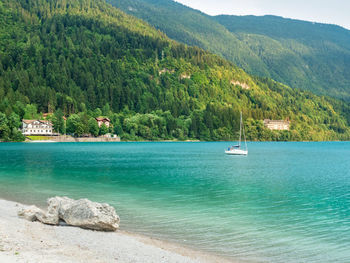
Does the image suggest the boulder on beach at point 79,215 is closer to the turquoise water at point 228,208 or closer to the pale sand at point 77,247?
the pale sand at point 77,247

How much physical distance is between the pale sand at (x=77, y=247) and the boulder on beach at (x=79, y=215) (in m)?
0.45

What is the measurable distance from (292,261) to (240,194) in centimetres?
2160

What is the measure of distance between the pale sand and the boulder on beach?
0.45 metres

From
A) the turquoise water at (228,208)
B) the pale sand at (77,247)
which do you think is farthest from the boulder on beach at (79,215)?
the turquoise water at (228,208)

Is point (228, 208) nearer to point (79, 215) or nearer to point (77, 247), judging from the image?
point (79, 215)

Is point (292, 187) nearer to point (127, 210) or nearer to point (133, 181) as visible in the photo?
point (133, 181)

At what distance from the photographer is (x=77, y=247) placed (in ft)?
58.4

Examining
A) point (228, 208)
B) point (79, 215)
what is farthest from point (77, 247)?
point (228, 208)

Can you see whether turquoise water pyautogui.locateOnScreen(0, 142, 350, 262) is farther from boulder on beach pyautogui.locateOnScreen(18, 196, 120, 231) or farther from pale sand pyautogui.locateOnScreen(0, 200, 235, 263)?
boulder on beach pyautogui.locateOnScreen(18, 196, 120, 231)

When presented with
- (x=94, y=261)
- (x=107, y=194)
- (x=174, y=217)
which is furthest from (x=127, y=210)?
(x=94, y=261)

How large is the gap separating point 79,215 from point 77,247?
412 centimetres

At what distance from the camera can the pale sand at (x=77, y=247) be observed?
51.5 ft

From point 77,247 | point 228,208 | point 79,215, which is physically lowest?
point 228,208

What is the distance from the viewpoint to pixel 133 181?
167ft
